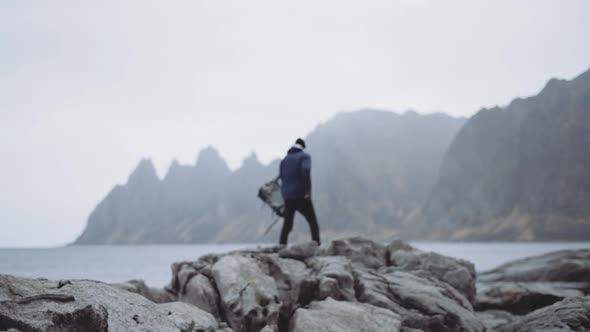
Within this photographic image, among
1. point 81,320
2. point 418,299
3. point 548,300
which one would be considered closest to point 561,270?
point 548,300

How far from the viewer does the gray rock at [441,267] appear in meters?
13.9

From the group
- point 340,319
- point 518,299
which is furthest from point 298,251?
point 518,299

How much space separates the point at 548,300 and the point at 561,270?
763cm

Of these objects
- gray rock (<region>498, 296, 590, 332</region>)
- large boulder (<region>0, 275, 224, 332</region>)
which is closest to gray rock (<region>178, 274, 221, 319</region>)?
large boulder (<region>0, 275, 224, 332</region>)

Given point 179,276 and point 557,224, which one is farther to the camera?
point 557,224

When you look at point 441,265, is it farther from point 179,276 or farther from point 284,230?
point 179,276

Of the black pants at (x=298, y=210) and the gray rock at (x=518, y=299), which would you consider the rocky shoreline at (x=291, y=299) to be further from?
the gray rock at (x=518, y=299)

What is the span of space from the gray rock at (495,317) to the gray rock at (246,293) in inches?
263

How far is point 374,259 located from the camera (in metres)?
14.7

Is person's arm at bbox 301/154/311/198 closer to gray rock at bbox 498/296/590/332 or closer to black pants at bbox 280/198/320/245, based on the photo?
black pants at bbox 280/198/320/245

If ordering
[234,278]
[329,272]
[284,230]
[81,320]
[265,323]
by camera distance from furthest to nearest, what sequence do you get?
[284,230]
[329,272]
[234,278]
[265,323]
[81,320]

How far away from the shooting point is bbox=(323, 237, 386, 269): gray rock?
1434 cm

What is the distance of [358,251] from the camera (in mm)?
14586

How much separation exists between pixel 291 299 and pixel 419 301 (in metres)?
3.09
